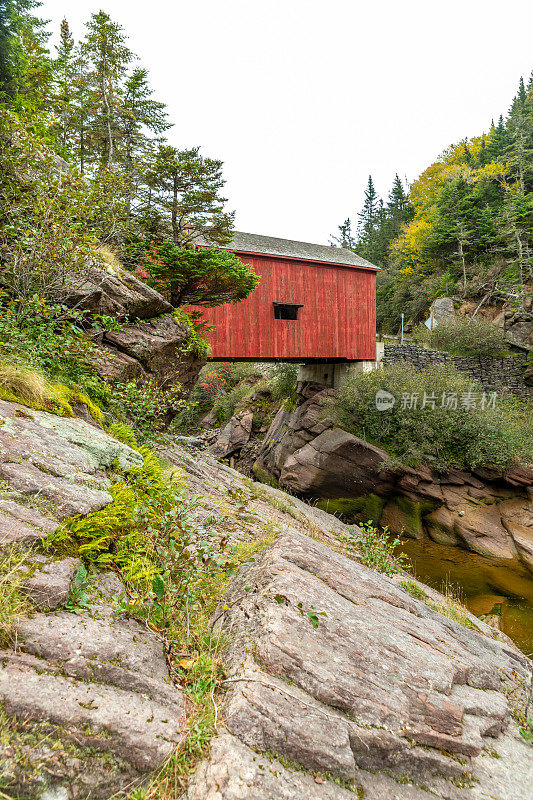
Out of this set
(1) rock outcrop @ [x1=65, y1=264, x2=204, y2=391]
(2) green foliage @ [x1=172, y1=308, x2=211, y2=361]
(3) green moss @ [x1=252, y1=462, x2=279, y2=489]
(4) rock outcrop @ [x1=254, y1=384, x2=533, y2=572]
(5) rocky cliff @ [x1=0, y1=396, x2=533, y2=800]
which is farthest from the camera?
(3) green moss @ [x1=252, y1=462, x2=279, y2=489]

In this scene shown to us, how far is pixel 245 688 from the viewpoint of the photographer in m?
1.92

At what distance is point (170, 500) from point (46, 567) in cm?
125

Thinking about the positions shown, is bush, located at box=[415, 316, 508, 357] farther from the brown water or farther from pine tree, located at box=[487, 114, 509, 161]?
pine tree, located at box=[487, 114, 509, 161]

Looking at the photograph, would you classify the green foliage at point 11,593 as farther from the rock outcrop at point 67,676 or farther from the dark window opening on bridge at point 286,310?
the dark window opening on bridge at point 286,310

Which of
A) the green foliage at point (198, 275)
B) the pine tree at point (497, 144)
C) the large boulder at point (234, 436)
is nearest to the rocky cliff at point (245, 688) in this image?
the green foliage at point (198, 275)

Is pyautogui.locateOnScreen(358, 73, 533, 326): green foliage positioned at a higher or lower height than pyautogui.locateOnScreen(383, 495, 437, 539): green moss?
higher

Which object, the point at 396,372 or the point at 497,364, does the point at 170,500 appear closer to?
the point at 396,372

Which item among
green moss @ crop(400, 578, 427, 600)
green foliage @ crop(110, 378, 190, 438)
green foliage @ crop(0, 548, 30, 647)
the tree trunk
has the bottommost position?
green moss @ crop(400, 578, 427, 600)

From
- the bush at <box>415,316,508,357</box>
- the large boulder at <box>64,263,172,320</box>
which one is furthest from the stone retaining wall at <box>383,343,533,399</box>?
the large boulder at <box>64,263,172,320</box>

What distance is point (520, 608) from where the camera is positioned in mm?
8305

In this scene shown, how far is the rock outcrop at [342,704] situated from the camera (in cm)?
171

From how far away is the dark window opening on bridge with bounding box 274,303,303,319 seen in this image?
14375 millimetres

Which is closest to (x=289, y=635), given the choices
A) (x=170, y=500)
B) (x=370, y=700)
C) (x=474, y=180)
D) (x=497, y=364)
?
(x=370, y=700)

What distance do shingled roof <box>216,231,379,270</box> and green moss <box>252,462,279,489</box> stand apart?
9294mm
